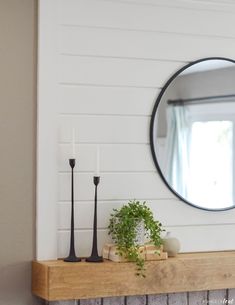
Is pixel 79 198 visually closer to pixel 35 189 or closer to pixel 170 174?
pixel 35 189

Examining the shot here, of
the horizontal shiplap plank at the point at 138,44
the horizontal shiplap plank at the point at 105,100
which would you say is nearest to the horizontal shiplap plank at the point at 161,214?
the horizontal shiplap plank at the point at 105,100

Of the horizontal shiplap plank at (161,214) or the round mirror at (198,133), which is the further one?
the round mirror at (198,133)

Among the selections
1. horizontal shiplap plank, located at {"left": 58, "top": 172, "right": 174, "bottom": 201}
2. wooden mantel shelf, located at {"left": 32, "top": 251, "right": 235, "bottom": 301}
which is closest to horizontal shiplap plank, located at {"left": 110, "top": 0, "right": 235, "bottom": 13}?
horizontal shiplap plank, located at {"left": 58, "top": 172, "right": 174, "bottom": 201}

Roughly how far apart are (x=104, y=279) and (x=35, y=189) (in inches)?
18.9

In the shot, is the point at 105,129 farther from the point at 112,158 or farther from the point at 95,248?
the point at 95,248

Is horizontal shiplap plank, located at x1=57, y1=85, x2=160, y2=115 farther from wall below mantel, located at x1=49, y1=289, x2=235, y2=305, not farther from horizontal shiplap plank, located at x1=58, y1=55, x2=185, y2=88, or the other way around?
wall below mantel, located at x1=49, y1=289, x2=235, y2=305

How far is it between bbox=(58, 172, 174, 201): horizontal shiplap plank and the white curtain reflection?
0.19 feet

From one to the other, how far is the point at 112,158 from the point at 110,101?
10.0 inches

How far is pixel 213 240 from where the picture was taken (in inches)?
127

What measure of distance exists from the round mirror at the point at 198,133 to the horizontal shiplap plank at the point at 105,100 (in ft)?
0.20

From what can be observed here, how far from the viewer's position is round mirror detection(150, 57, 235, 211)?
314cm

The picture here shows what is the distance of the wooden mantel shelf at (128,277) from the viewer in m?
2.75

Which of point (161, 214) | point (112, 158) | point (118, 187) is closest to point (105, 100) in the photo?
point (112, 158)

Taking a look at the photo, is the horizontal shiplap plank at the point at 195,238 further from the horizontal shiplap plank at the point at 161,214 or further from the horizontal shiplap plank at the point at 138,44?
the horizontal shiplap plank at the point at 138,44
